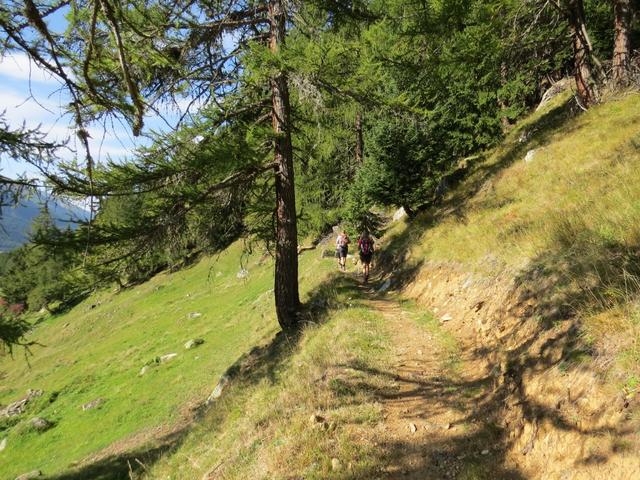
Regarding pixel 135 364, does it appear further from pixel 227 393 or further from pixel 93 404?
pixel 227 393

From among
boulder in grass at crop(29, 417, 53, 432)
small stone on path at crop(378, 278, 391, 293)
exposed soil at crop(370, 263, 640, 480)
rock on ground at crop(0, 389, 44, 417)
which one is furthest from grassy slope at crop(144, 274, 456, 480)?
rock on ground at crop(0, 389, 44, 417)

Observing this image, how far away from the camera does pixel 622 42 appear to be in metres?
12.0

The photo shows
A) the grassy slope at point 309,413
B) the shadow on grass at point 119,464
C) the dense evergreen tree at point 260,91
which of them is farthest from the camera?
the shadow on grass at point 119,464

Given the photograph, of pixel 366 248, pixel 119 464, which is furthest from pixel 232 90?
pixel 119 464

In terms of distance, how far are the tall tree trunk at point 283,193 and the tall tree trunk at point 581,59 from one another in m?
9.42

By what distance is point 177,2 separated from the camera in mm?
7500

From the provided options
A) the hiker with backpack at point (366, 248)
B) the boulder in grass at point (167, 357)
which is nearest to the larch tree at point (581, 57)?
the hiker with backpack at point (366, 248)

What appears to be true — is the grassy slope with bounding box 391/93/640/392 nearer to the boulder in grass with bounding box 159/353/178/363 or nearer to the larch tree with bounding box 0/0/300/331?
the larch tree with bounding box 0/0/300/331

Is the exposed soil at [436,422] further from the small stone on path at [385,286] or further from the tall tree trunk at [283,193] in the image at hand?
the small stone on path at [385,286]

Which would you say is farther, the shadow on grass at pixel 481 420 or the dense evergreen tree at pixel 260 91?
the dense evergreen tree at pixel 260 91

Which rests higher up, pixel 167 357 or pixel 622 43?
pixel 622 43

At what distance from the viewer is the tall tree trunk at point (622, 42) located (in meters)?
11.8

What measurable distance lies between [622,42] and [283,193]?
11.9 m

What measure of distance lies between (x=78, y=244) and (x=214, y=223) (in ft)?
9.41
